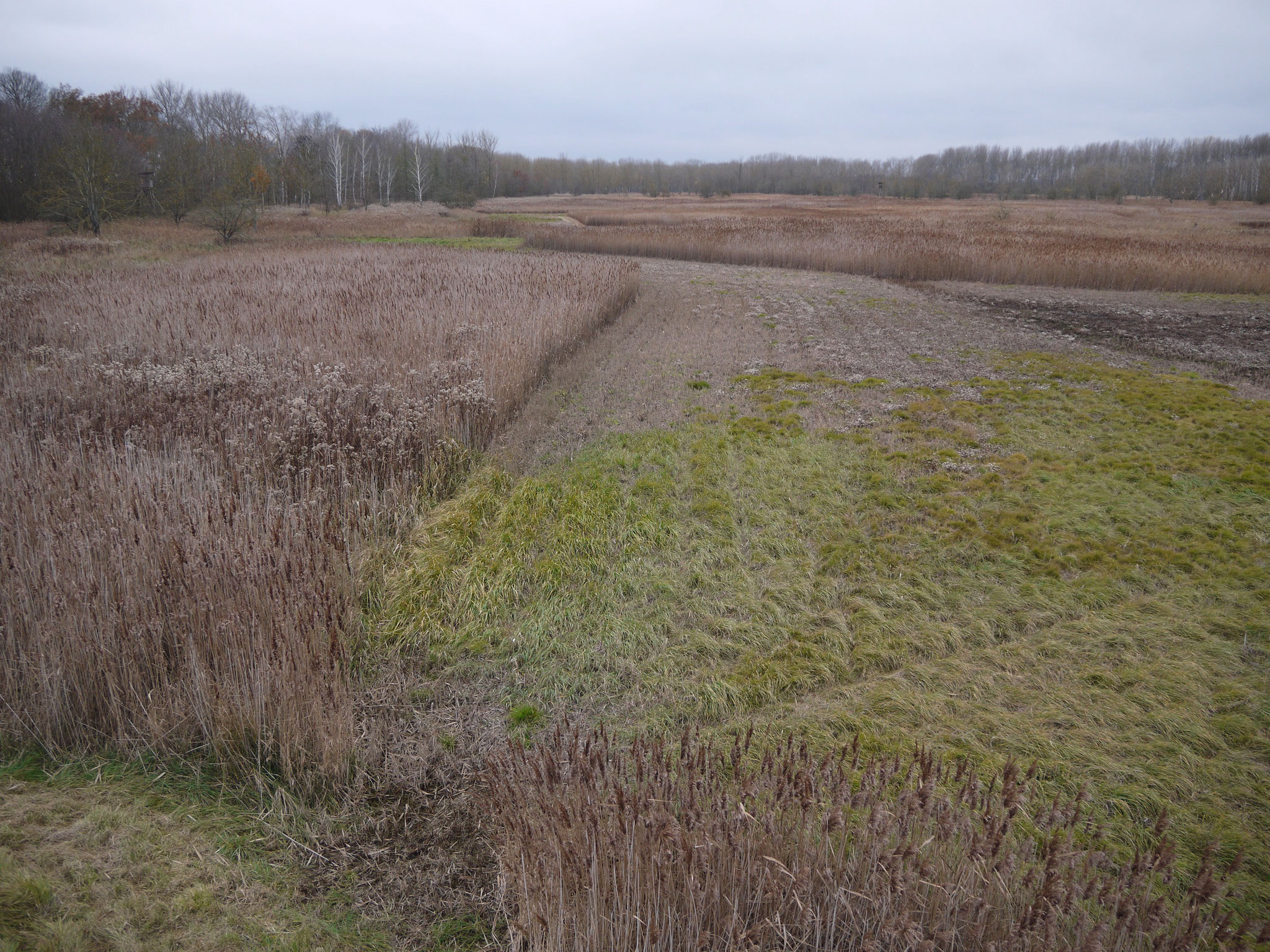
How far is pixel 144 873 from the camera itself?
7.39 ft

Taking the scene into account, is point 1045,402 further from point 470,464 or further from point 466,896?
point 466,896

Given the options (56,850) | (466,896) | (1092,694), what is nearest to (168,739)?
(56,850)

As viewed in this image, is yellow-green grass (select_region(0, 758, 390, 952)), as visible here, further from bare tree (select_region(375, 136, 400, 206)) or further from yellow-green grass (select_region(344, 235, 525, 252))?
bare tree (select_region(375, 136, 400, 206))

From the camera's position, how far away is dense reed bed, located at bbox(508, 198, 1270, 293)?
52.2 ft

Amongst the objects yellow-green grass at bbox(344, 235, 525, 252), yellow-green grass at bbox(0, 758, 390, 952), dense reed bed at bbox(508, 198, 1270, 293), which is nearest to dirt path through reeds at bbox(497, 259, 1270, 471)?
dense reed bed at bbox(508, 198, 1270, 293)

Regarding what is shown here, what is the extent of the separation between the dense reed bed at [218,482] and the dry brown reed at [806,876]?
4.53ft

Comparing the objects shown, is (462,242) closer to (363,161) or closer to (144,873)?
(144,873)

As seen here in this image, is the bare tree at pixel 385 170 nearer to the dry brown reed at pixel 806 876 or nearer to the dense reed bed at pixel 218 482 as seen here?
the dense reed bed at pixel 218 482

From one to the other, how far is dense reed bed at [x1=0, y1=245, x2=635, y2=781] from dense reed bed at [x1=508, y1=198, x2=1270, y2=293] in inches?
463

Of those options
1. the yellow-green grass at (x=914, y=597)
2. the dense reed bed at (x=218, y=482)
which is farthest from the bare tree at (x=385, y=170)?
the yellow-green grass at (x=914, y=597)

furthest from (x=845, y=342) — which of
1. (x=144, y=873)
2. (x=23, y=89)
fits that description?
(x=23, y=89)

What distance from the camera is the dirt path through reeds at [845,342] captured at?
7746 millimetres

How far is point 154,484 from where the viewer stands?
12.7 ft

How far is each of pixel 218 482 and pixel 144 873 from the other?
2.56m
